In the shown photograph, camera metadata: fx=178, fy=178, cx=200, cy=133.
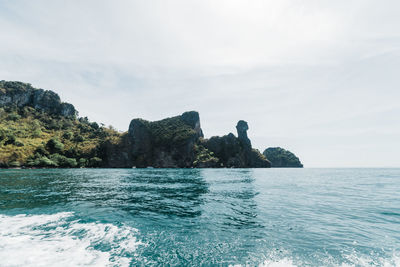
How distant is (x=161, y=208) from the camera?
15.6 metres

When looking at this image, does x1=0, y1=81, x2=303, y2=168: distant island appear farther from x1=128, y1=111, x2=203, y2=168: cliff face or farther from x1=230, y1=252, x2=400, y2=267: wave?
x1=230, y1=252, x2=400, y2=267: wave

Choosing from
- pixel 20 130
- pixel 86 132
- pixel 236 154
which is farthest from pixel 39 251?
pixel 86 132

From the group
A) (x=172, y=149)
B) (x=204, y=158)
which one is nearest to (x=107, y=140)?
(x=172, y=149)

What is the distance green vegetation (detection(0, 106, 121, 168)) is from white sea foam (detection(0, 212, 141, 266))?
114 meters

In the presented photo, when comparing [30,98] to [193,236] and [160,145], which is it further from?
[193,236]

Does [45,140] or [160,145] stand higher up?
[160,145]

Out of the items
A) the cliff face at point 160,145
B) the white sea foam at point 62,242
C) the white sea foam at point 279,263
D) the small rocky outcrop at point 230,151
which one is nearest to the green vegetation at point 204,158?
the cliff face at point 160,145

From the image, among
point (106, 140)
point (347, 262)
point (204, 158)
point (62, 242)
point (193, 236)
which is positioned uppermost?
point (106, 140)

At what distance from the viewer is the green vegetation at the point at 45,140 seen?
98.1 m

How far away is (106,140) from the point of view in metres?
157

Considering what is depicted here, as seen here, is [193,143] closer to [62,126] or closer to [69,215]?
[62,126]

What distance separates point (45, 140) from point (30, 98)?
10286 centimetres

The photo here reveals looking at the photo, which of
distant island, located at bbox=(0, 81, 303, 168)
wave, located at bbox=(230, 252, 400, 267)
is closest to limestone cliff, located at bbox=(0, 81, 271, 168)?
distant island, located at bbox=(0, 81, 303, 168)

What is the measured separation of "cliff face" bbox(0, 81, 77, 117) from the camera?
17352 centimetres
